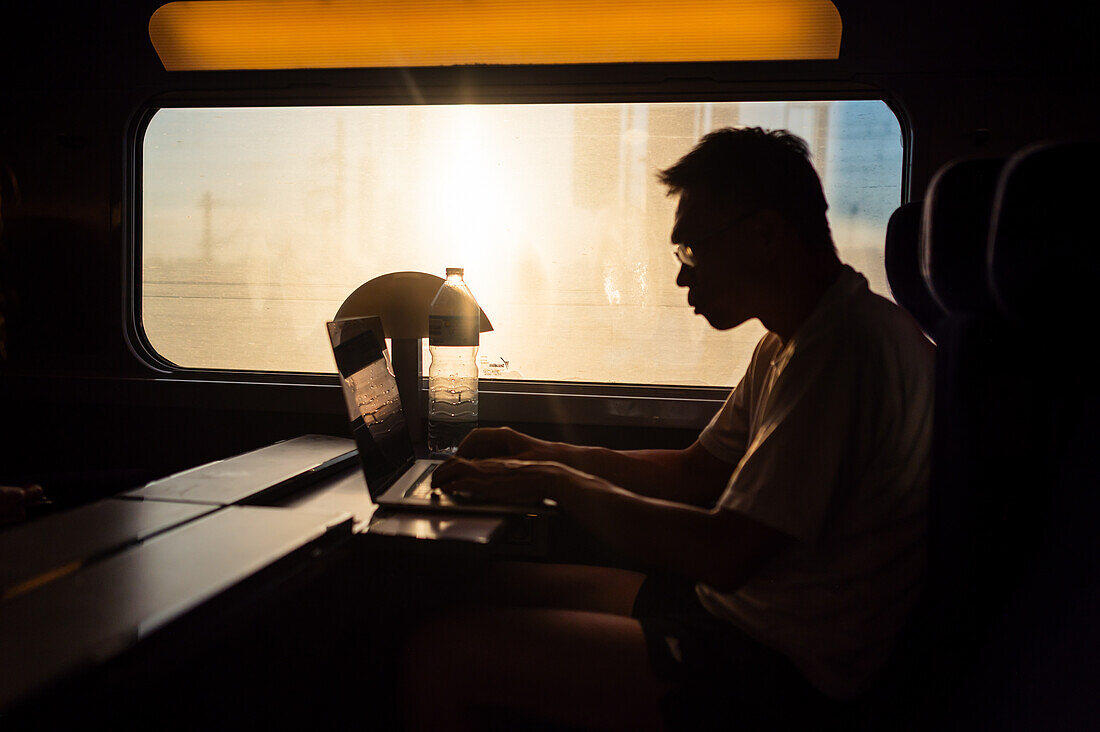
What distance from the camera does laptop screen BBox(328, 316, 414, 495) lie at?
136 cm

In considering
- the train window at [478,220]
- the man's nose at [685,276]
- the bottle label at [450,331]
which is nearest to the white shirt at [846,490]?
the man's nose at [685,276]

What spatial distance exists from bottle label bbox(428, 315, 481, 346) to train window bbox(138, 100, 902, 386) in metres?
0.49

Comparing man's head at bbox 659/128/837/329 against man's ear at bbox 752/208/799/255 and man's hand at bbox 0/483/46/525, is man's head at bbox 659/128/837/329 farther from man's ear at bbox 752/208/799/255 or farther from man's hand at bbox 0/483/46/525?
man's hand at bbox 0/483/46/525

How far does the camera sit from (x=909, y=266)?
121 centimetres

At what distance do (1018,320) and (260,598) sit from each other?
0.92 metres

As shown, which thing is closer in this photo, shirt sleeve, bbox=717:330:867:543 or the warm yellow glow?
shirt sleeve, bbox=717:330:867:543

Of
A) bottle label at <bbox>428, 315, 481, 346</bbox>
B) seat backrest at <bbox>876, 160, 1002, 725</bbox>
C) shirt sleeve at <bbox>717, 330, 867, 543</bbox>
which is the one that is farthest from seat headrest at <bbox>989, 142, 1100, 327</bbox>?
bottle label at <bbox>428, 315, 481, 346</bbox>

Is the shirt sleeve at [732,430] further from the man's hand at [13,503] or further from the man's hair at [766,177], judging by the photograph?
the man's hand at [13,503]

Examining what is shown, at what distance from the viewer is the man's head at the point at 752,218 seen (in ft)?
Result: 4.04

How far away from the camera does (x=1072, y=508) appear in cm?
77

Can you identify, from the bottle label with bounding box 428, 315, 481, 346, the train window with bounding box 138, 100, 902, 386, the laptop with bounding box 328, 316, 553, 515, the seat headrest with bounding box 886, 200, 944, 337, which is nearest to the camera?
the seat headrest with bounding box 886, 200, 944, 337

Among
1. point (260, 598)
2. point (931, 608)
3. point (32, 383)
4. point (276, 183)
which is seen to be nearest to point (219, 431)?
point (32, 383)

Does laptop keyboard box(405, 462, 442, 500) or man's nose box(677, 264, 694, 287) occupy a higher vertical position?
man's nose box(677, 264, 694, 287)

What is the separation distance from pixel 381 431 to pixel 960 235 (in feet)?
3.63
